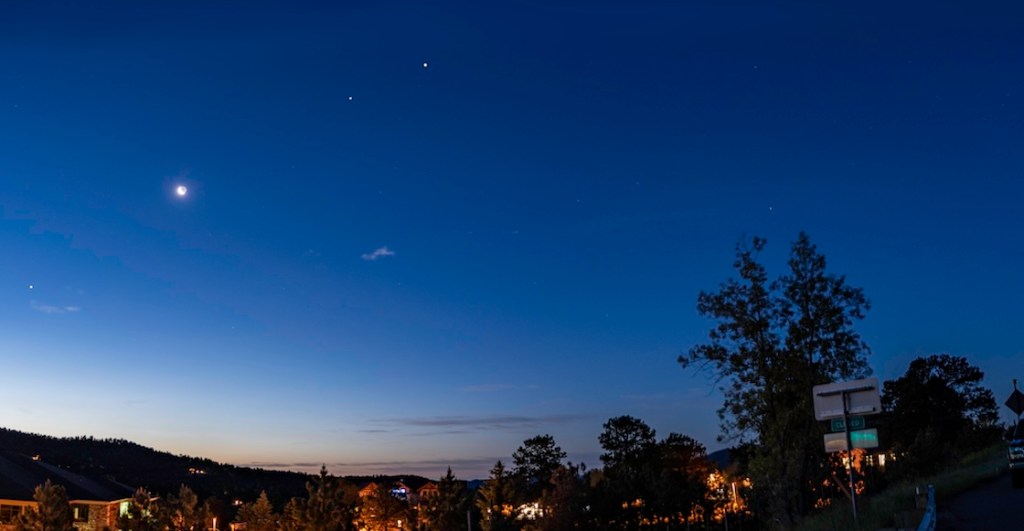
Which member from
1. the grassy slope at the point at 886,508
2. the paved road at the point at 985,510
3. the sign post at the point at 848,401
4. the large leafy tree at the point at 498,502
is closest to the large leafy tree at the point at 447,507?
the large leafy tree at the point at 498,502

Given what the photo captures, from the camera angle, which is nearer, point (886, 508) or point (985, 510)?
point (886, 508)

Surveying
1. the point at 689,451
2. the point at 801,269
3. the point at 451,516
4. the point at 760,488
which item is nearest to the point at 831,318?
the point at 801,269

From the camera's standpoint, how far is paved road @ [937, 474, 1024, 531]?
15594mm

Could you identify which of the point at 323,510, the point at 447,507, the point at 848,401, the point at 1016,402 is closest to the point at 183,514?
the point at 323,510

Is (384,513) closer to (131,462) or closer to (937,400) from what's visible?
(937,400)

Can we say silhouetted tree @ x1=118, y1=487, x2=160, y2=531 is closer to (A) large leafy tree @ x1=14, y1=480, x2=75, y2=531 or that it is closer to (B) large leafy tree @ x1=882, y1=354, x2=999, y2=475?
(A) large leafy tree @ x1=14, y1=480, x2=75, y2=531

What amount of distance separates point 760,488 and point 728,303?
722 cm

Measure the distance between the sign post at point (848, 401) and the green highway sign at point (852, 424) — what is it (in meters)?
0.02

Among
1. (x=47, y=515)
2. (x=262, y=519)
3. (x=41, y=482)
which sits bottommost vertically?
(x=262, y=519)

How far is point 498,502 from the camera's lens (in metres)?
72.7

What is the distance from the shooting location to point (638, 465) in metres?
99.7

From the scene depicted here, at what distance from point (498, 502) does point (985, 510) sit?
57.5 m

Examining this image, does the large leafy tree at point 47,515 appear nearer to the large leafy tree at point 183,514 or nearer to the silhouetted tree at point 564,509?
the large leafy tree at point 183,514

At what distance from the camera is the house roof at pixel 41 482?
70.7 m
